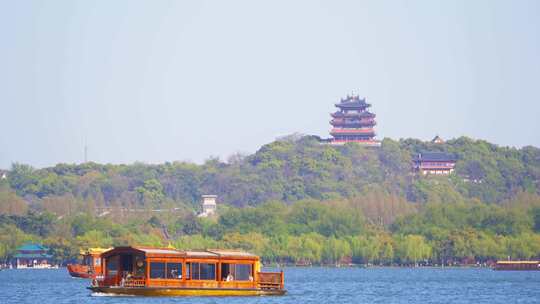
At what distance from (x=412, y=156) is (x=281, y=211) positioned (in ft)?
200

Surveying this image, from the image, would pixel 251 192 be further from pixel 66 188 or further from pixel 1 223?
pixel 1 223

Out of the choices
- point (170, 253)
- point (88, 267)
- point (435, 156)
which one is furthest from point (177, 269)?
point (435, 156)

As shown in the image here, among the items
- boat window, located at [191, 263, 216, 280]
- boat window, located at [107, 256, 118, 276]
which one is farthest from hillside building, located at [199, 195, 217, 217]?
boat window, located at [107, 256, 118, 276]

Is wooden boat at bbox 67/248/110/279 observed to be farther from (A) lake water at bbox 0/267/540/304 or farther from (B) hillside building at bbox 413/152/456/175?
(B) hillside building at bbox 413/152/456/175

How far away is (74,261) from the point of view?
123 metres

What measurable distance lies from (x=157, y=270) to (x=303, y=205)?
7980 cm

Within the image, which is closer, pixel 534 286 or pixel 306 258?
pixel 534 286

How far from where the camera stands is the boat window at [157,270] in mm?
58906

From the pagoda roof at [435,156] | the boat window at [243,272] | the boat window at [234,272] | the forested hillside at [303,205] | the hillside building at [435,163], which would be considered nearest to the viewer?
the boat window at [234,272]

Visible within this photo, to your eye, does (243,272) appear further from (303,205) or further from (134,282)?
(303,205)

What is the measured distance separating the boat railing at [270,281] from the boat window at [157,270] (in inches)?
192

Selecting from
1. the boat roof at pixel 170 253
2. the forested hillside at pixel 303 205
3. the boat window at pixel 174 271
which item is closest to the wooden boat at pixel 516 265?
the forested hillside at pixel 303 205

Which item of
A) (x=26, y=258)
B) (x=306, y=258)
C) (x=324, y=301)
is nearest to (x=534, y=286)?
(x=324, y=301)

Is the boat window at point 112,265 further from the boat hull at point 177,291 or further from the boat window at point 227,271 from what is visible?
the boat window at point 227,271
